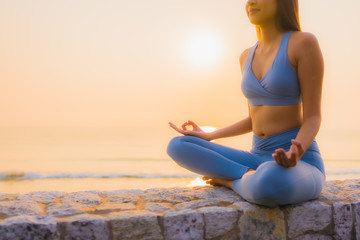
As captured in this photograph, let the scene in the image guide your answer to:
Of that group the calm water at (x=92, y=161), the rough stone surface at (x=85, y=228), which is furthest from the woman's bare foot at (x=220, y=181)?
the calm water at (x=92, y=161)

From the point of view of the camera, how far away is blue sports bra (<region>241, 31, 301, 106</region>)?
7.21ft

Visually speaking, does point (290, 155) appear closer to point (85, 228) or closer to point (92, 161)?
point (85, 228)

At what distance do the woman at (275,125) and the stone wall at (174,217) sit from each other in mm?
117

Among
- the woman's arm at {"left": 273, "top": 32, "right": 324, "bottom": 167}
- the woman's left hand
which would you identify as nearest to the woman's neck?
the woman's arm at {"left": 273, "top": 32, "right": 324, "bottom": 167}

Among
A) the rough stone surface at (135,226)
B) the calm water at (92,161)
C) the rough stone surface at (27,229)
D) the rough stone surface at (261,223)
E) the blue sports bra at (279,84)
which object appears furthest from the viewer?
the calm water at (92,161)

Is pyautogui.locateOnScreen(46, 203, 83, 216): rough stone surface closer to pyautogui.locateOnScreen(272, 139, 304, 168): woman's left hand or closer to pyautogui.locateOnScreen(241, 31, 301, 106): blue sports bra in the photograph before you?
pyautogui.locateOnScreen(272, 139, 304, 168): woman's left hand

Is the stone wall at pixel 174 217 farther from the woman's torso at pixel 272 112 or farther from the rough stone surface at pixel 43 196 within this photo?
the woman's torso at pixel 272 112

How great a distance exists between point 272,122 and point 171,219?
929mm

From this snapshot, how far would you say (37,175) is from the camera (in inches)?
363

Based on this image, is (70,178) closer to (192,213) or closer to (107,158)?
(107,158)

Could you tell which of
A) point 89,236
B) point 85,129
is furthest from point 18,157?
point 89,236

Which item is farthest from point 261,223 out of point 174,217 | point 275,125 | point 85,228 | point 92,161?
point 92,161

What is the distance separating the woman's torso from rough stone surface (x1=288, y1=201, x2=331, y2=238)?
0.50 m

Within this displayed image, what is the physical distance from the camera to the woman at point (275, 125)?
6.57ft
